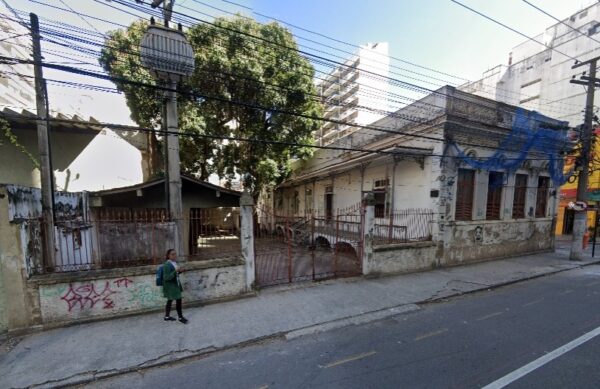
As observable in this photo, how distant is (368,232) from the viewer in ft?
27.4

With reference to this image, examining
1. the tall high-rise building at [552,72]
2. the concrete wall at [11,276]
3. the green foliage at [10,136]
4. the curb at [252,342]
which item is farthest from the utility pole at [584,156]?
the green foliage at [10,136]

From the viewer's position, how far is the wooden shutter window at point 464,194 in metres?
10.5

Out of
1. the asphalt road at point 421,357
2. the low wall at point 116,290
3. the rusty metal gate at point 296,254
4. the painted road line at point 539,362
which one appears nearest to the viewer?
the painted road line at point 539,362

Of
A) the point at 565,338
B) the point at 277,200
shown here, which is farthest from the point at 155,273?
the point at 277,200

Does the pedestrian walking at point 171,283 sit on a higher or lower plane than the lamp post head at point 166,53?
lower

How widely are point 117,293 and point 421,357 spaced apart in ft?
19.0

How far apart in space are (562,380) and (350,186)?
1138 centimetres

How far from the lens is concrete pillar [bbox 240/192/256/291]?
6723 mm

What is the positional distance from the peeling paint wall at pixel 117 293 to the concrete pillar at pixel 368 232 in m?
4.07

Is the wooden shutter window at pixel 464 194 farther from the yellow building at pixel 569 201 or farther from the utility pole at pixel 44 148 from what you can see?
the yellow building at pixel 569 201

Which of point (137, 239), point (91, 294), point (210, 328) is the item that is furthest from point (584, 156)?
point (91, 294)

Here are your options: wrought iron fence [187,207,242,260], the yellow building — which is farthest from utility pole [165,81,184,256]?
the yellow building

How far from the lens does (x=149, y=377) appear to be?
3.88 metres

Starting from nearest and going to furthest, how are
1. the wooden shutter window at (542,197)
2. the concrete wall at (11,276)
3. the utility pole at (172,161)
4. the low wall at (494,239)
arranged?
the concrete wall at (11,276)
the utility pole at (172,161)
the low wall at (494,239)
the wooden shutter window at (542,197)
